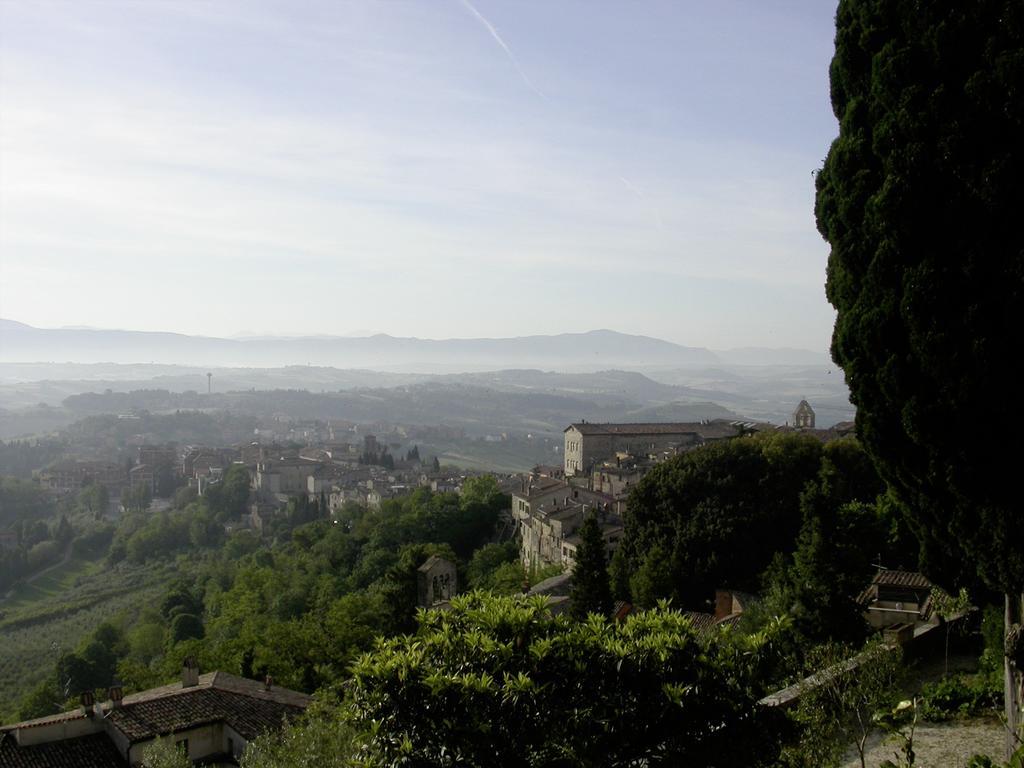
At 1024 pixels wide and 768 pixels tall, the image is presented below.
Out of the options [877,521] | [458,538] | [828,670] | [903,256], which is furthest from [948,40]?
[458,538]

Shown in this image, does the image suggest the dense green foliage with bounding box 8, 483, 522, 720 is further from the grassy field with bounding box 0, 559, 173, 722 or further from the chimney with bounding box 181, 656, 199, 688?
the chimney with bounding box 181, 656, 199, 688

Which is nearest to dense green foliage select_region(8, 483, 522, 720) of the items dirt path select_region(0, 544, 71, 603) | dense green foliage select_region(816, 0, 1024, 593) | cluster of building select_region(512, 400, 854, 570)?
cluster of building select_region(512, 400, 854, 570)

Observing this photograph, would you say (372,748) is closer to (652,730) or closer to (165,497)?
(652,730)

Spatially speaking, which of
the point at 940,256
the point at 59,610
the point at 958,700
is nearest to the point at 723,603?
the point at 958,700

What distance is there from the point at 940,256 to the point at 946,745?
4785 mm

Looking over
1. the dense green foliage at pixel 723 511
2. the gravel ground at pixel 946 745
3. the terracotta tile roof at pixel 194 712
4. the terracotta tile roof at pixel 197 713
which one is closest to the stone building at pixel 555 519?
the dense green foliage at pixel 723 511

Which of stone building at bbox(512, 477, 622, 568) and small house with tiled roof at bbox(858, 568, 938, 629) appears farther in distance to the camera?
stone building at bbox(512, 477, 622, 568)

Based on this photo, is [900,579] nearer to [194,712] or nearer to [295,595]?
[194,712]

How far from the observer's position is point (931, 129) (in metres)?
6.85

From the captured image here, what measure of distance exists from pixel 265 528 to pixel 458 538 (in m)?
36.7

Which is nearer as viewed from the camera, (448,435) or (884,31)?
(884,31)

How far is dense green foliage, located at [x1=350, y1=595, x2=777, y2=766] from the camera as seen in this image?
19.2 feet

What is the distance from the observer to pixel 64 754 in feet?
49.5

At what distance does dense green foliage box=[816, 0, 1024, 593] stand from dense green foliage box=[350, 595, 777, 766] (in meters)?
2.07
